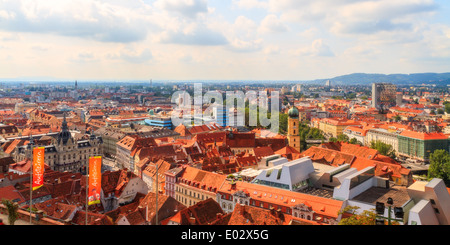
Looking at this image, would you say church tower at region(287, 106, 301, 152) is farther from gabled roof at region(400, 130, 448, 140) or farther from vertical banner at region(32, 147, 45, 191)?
vertical banner at region(32, 147, 45, 191)

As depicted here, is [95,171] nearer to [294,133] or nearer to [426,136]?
[294,133]

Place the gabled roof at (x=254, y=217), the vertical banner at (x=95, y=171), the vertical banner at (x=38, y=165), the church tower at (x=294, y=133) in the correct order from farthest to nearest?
the church tower at (x=294, y=133), the gabled roof at (x=254, y=217), the vertical banner at (x=38, y=165), the vertical banner at (x=95, y=171)

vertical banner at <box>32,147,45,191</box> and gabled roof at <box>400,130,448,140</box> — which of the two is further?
gabled roof at <box>400,130,448,140</box>

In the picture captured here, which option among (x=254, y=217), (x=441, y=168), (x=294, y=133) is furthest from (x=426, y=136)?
(x=254, y=217)

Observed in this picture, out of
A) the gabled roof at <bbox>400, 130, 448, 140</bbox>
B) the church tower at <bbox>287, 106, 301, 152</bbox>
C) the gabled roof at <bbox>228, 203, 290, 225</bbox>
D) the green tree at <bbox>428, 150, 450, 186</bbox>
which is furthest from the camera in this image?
the gabled roof at <bbox>400, 130, 448, 140</bbox>

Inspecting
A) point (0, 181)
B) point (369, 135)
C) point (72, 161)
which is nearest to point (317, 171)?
point (0, 181)

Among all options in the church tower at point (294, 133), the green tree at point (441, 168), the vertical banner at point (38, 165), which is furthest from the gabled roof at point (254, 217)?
the church tower at point (294, 133)

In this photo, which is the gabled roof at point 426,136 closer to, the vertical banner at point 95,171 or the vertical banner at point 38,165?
the vertical banner at point 95,171

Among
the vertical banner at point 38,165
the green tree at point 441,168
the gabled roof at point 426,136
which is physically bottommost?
the green tree at point 441,168

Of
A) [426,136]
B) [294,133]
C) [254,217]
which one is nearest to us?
[254,217]

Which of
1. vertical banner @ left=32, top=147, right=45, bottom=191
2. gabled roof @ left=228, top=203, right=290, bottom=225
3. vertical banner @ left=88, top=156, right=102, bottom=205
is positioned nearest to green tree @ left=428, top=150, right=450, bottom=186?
gabled roof @ left=228, top=203, right=290, bottom=225
